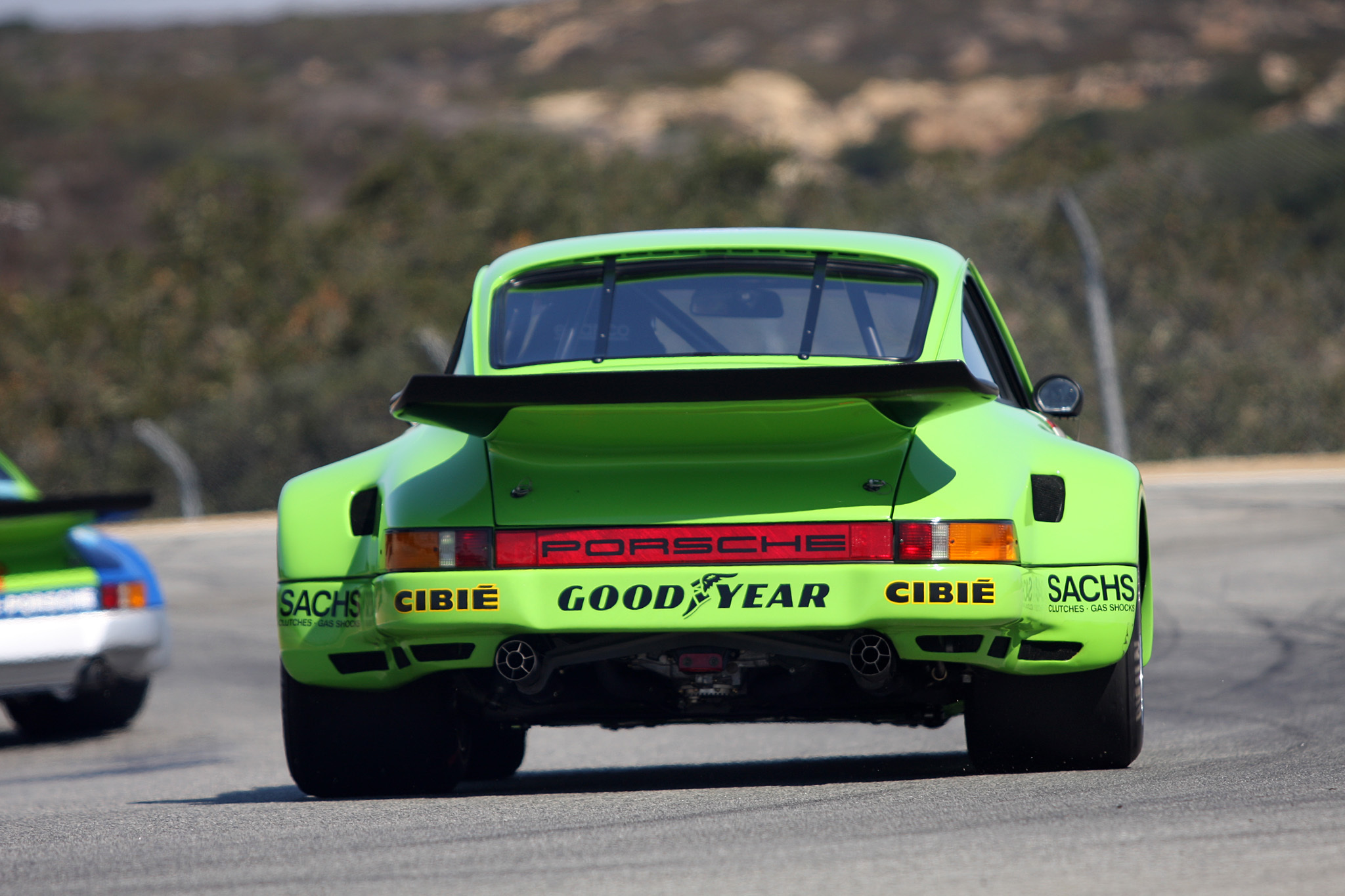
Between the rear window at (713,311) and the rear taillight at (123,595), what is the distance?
4.41m

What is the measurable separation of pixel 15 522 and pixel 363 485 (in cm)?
389

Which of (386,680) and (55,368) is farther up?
(386,680)

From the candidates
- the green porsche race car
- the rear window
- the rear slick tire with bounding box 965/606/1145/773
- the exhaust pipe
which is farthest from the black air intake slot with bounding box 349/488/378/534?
the rear slick tire with bounding box 965/606/1145/773

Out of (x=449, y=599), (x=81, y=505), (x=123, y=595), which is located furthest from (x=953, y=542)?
(x=123, y=595)

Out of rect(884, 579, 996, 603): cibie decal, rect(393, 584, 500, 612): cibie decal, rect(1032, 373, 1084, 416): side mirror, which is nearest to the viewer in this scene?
rect(884, 579, 996, 603): cibie decal

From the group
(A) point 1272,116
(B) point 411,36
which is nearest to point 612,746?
(A) point 1272,116

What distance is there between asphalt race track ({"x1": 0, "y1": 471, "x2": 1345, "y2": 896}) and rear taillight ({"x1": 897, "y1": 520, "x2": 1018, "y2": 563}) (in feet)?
1.98

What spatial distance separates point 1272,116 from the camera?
7619 centimetres

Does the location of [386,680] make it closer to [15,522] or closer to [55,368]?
[15,522]

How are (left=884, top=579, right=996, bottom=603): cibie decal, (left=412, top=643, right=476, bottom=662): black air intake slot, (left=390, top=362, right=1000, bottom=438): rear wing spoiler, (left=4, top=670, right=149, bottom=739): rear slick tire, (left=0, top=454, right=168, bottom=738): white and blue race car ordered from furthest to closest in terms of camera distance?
(left=4, top=670, right=149, bottom=739): rear slick tire < (left=0, top=454, right=168, bottom=738): white and blue race car < (left=412, top=643, right=476, bottom=662): black air intake slot < (left=884, top=579, right=996, bottom=603): cibie decal < (left=390, top=362, right=1000, bottom=438): rear wing spoiler

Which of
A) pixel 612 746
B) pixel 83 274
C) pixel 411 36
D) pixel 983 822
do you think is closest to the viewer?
pixel 983 822

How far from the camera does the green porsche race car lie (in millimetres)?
4555

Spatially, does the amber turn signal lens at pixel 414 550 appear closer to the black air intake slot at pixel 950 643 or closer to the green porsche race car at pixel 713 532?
the green porsche race car at pixel 713 532

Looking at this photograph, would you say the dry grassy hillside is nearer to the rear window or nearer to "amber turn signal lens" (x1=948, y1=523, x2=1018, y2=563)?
the rear window
